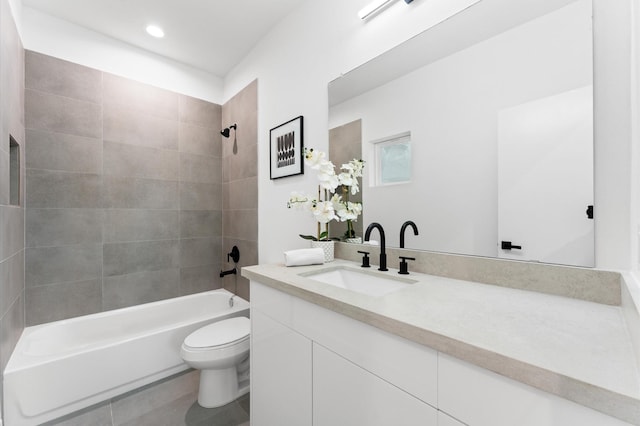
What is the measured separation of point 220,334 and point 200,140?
1962 mm

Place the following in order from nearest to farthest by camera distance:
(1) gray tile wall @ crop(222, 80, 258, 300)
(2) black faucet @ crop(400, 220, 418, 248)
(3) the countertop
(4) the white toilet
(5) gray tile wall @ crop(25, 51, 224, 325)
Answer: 1. (3) the countertop
2. (2) black faucet @ crop(400, 220, 418, 248)
3. (4) the white toilet
4. (5) gray tile wall @ crop(25, 51, 224, 325)
5. (1) gray tile wall @ crop(222, 80, 258, 300)

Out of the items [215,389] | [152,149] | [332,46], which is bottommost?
[215,389]

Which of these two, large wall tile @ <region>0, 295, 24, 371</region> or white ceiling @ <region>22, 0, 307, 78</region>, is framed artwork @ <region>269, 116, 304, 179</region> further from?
large wall tile @ <region>0, 295, 24, 371</region>

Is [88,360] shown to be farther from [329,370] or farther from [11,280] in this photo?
[329,370]

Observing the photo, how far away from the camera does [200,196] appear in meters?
2.78

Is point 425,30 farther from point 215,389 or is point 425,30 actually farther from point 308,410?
point 215,389

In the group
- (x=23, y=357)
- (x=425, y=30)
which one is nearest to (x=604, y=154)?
(x=425, y=30)

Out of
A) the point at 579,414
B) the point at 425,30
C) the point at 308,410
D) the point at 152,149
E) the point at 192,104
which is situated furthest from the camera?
the point at 192,104

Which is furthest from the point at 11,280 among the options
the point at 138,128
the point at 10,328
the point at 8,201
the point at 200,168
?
the point at 200,168

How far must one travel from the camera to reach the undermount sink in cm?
120

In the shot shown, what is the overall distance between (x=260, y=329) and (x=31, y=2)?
2797mm

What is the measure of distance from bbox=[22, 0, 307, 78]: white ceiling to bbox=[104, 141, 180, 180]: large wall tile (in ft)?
3.03

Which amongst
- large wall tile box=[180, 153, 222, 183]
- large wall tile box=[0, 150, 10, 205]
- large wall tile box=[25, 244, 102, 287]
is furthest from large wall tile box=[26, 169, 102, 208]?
large wall tile box=[180, 153, 222, 183]

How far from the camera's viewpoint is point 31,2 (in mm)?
1891
